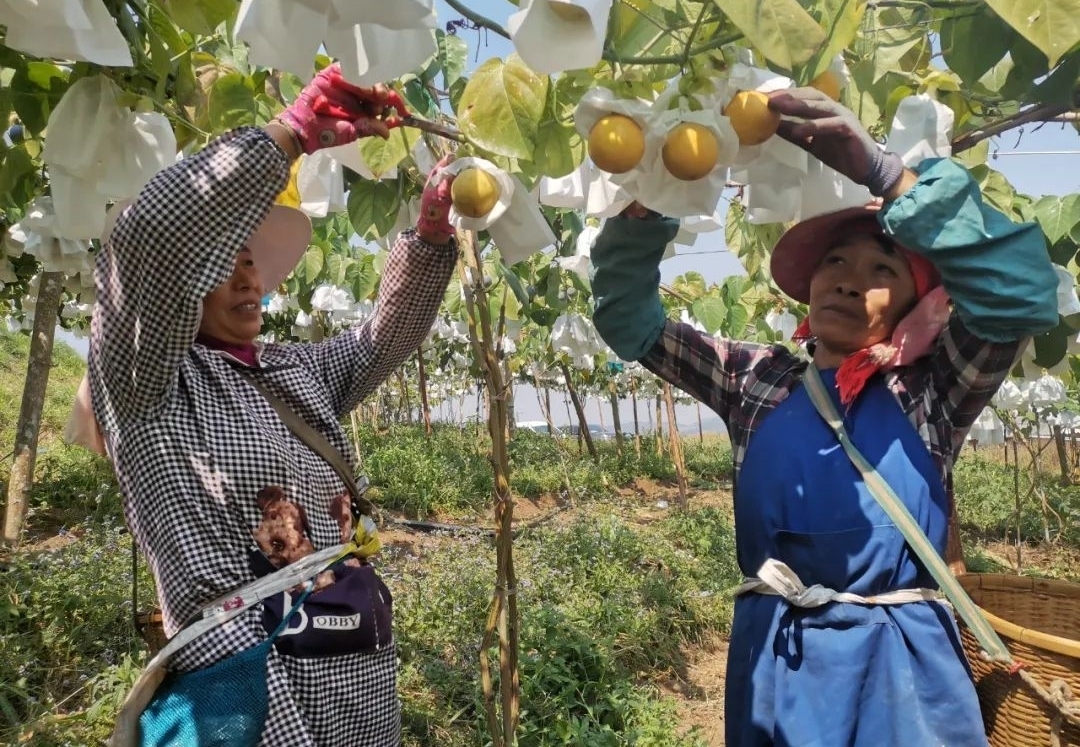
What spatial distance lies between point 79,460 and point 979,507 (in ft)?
25.4

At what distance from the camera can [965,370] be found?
1043mm

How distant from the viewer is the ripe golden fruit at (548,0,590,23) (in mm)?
616

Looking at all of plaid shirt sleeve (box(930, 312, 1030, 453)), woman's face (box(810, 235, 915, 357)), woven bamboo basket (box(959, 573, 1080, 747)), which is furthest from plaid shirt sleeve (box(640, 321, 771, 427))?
woven bamboo basket (box(959, 573, 1080, 747))

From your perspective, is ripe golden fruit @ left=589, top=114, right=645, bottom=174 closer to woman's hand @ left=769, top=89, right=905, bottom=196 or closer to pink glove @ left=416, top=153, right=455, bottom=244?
woman's hand @ left=769, top=89, right=905, bottom=196

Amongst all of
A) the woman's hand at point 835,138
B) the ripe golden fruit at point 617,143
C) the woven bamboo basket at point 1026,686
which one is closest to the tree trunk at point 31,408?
the ripe golden fruit at point 617,143

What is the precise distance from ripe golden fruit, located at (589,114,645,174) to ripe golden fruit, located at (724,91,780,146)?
0.10m

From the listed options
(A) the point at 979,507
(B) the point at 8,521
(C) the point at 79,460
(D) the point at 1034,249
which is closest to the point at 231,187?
(D) the point at 1034,249

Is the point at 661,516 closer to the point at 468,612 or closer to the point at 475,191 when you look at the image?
the point at 468,612

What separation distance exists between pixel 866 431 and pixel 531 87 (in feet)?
2.09

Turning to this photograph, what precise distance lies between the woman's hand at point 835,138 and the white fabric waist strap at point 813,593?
49 centimetres

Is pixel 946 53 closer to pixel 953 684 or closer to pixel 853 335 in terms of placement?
pixel 853 335

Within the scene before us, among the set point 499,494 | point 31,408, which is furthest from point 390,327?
point 31,408

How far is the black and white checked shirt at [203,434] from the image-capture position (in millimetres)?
848

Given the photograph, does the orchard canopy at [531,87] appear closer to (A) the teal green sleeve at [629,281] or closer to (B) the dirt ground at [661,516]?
(A) the teal green sleeve at [629,281]
